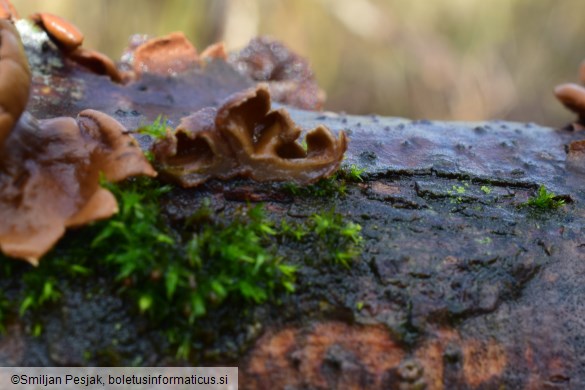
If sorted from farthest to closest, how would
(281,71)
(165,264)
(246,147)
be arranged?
(281,71) → (246,147) → (165,264)

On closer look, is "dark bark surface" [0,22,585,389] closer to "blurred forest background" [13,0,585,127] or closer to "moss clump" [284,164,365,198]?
"moss clump" [284,164,365,198]

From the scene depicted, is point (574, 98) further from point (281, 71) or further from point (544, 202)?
point (281, 71)

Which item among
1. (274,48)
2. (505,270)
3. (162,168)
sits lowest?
(505,270)

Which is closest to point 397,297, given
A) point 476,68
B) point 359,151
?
point 359,151

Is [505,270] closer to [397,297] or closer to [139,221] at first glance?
[397,297]

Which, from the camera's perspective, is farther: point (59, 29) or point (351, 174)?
point (59, 29)

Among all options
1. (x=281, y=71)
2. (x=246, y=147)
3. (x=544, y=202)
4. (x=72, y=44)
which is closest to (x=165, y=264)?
(x=246, y=147)

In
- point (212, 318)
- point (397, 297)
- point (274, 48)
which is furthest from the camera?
point (274, 48)

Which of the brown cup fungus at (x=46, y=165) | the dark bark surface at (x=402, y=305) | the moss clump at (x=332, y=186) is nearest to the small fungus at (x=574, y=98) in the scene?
the dark bark surface at (x=402, y=305)
